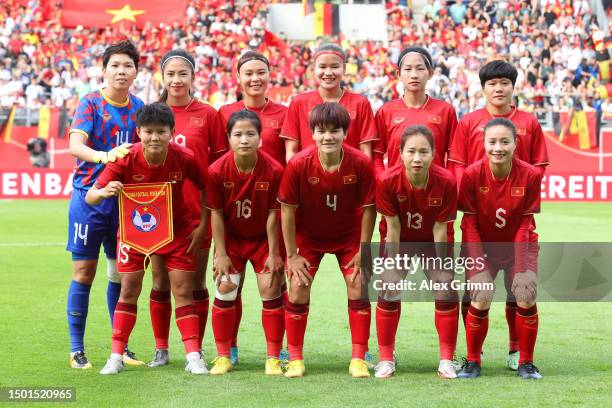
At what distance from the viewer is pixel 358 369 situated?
6.83 m

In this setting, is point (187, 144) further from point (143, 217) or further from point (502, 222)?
point (502, 222)

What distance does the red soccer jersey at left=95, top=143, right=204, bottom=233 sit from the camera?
6.94 metres

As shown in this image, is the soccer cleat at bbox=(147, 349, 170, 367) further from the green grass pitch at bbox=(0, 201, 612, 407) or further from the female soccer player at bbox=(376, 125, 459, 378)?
the female soccer player at bbox=(376, 125, 459, 378)

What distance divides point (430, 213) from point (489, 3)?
27.7 m

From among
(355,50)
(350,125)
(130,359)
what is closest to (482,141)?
(350,125)

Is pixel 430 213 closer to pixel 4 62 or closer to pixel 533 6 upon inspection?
pixel 4 62

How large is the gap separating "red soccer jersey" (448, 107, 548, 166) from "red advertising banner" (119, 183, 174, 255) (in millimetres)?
2143

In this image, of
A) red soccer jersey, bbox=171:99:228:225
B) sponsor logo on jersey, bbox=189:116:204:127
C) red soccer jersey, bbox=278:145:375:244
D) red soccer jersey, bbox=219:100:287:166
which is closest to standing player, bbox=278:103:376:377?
red soccer jersey, bbox=278:145:375:244

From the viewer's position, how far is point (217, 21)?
32812 mm

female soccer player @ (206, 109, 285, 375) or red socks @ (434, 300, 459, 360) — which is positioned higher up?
female soccer player @ (206, 109, 285, 375)

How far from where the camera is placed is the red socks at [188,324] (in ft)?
23.3

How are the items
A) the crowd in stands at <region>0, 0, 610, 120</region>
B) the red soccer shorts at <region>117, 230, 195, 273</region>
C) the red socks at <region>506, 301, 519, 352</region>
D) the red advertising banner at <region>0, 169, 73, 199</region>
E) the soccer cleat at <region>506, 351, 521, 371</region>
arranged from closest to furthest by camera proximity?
1. the red soccer shorts at <region>117, 230, 195, 273</region>
2. the soccer cleat at <region>506, 351, 521, 371</region>
3. the red socks at <region>506, 301, 519, 352</region>
4. the red advertising banner at <region>0, 169, 73, 199</region>
5. the crowd in stands at <region>0, 0, 610, 120</region>

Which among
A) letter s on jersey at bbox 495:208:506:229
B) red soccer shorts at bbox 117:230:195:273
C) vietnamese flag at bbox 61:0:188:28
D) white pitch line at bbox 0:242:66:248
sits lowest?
white pitch line at bbox 0:242:66:248

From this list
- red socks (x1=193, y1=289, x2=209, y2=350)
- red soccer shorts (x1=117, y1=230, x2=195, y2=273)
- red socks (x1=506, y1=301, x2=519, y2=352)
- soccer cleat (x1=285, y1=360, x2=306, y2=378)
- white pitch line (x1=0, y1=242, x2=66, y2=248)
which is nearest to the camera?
soccer cleat (x1=285, y1=360, x2=306, y2=378)
